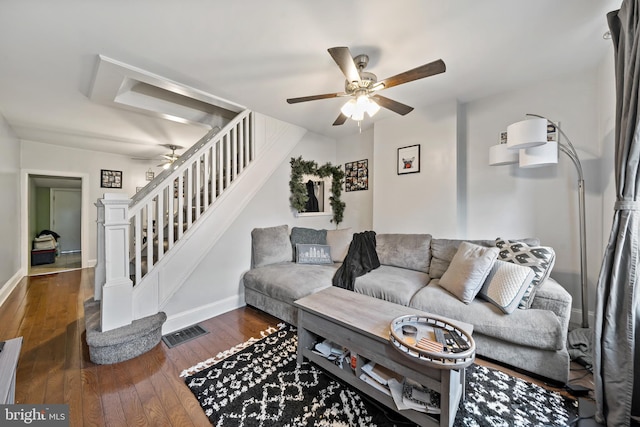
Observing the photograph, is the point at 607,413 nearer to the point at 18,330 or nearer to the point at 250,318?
the point at 250,318

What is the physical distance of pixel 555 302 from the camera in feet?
5.82

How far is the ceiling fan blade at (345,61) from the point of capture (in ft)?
5.13

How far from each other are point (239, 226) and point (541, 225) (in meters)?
3.44

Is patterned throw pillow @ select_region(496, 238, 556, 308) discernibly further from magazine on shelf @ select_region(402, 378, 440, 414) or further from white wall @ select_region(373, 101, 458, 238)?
magazine on shelf @ select_region(402, 378, 440, 414)

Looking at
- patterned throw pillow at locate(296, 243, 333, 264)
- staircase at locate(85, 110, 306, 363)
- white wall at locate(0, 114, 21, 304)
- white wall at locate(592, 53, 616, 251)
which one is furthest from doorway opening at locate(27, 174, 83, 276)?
white wall at locate(592, 53, 616, 251)

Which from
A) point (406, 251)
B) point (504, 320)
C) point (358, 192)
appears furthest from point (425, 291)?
point (358, 192)

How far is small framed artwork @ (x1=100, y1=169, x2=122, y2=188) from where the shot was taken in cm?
524

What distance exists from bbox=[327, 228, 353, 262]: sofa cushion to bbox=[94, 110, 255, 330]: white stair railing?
1.59 meters

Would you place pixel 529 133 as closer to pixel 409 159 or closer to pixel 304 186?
pixel 409 159

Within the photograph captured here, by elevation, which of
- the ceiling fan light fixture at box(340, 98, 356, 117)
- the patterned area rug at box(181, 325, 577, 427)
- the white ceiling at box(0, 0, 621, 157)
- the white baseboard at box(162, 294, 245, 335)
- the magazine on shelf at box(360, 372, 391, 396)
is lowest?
the patterned area rug at box(181, 325, 577, 427)

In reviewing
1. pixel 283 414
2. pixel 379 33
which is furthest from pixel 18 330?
pixel 379 33

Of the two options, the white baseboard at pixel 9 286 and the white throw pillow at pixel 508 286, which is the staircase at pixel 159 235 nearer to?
the white baseboard at pixel 9 286

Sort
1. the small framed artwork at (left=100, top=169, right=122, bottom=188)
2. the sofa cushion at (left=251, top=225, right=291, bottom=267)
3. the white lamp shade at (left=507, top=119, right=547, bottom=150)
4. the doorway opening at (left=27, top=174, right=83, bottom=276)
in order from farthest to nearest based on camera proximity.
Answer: the doorway opening at (left=27, top=174, right=83, bottom=276)
the small framed artwork at (left=100, top=169, right=122, bottom=188)
the sofa cushion at (left=251, top=225, right=291, bottom=267)
the white lamp shade at (left=507, top=119, right=547, bottom=150)

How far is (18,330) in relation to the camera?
2430 millimetres
